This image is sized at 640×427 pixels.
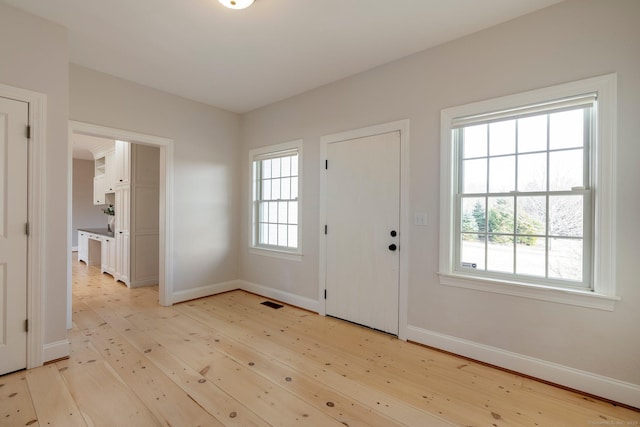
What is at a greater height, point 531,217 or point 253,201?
point 253,201

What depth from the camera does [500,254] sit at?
2469 millimetres

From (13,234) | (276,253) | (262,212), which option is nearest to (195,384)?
(13,234)

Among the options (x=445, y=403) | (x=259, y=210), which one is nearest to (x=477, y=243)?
(x=445, y=403)

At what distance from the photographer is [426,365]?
8.00 feet

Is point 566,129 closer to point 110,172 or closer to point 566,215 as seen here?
point 566,215

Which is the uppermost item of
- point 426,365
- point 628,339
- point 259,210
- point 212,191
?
point 212,191

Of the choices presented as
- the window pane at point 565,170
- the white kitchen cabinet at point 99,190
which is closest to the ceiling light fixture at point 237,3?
the window pane at point 565,170

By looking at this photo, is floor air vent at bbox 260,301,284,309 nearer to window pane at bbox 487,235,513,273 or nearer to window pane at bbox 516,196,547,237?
window pane at bbox 487,235,513,273

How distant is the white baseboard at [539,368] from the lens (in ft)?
6.38

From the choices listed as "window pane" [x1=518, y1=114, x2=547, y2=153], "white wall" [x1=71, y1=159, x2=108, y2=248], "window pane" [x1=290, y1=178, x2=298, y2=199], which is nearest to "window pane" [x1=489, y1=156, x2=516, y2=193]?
"window pane" [x1=518, y1=114, x2=547, y2=153]

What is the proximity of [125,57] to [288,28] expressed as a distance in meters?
1.77

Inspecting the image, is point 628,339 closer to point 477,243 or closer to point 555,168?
point 477,243

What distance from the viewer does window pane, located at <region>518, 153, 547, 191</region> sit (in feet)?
7.46

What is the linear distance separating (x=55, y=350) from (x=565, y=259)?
413 centimetres
